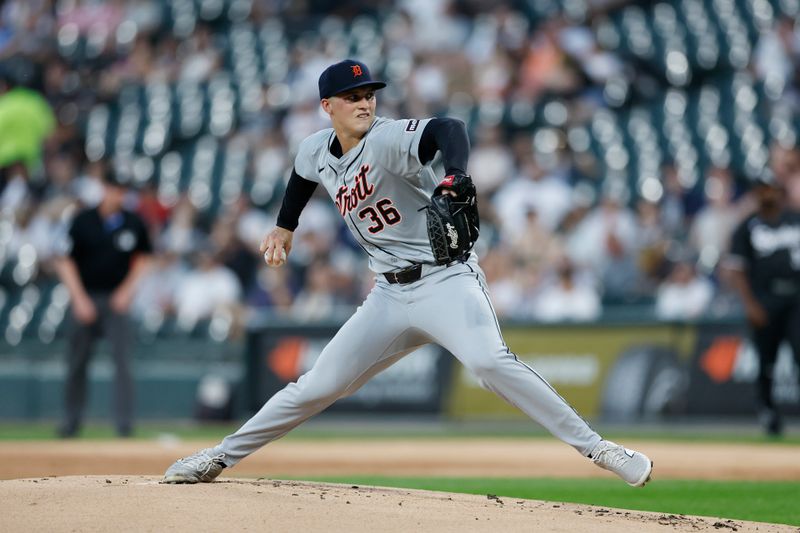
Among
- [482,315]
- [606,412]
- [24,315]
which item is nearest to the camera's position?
[482,315]

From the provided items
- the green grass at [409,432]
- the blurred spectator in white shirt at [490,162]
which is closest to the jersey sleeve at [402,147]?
the green grass at [409,432]

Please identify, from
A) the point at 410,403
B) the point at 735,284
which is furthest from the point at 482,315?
the point at 410,403

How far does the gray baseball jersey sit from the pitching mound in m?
0.37

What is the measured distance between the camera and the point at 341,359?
5.68m

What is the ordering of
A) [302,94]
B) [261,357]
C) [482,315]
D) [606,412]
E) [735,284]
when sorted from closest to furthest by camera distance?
[482,315], [735,284], [606,412], [261,357], [302,94]

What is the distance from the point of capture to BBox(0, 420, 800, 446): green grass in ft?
37.9

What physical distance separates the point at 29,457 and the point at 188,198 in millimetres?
7719

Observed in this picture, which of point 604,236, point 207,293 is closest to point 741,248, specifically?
point 604,236

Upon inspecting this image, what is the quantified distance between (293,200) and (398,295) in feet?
2.87

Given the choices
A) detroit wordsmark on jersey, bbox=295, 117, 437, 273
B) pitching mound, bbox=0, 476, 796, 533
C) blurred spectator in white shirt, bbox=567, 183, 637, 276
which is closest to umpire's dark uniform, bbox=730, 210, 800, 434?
blurred spectator in white shirt, bbox=567, 183, 637, 276

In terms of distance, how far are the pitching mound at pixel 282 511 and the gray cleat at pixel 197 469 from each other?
0.08 metres

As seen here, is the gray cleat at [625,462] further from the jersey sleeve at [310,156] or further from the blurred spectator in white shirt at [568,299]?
the blurred spectator in white shirt at [568,299]

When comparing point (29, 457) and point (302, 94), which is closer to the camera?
point (29, 457)

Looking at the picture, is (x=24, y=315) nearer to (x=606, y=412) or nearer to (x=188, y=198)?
(x=188, y=198)
